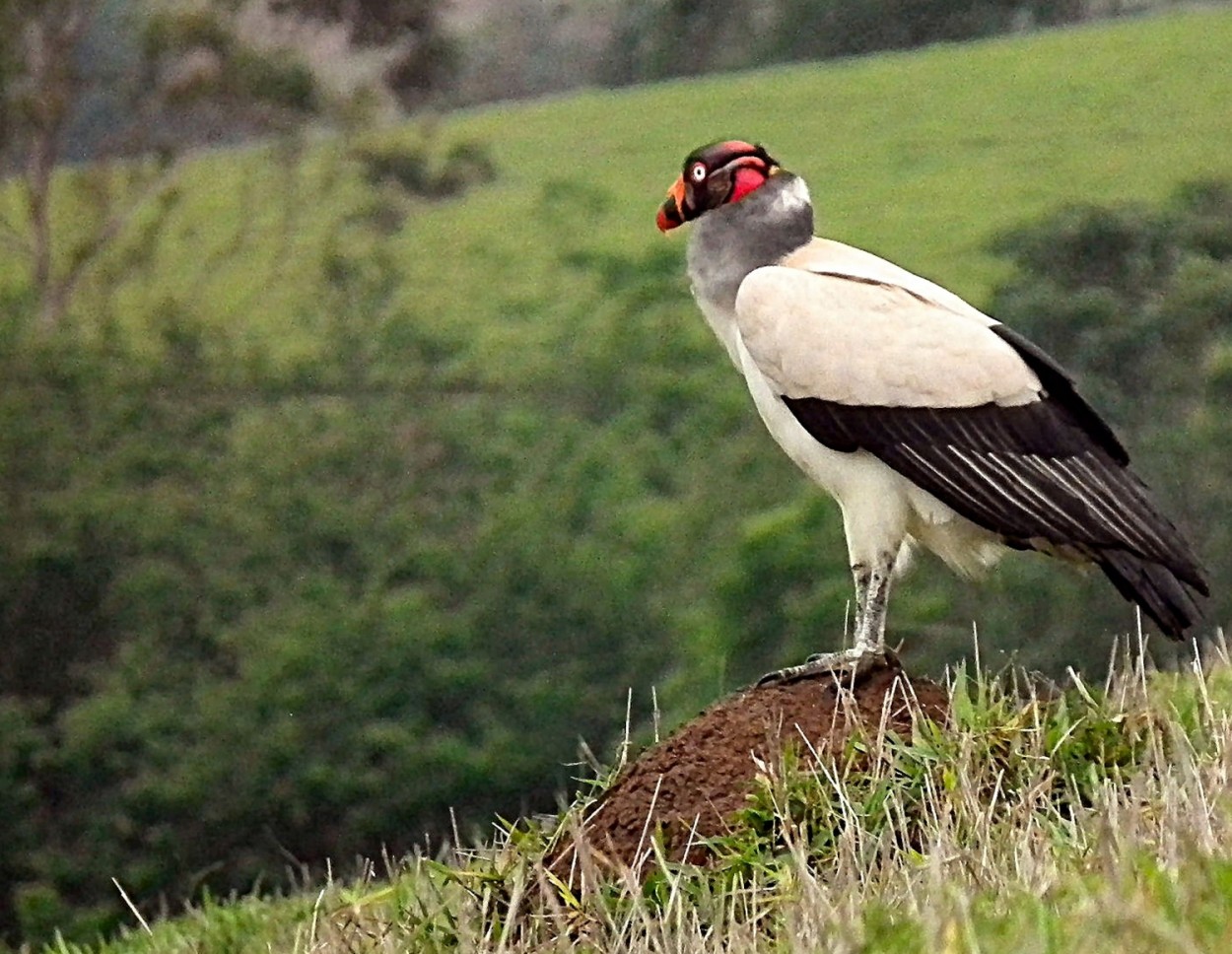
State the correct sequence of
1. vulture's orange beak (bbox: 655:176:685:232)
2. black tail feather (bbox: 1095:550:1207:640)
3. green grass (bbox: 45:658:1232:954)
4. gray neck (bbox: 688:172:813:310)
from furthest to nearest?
vulture's orange beak (bbox: 655:176:685:232)
gray neck (bbox: 688:172:813:310)
black tail feather (bbox: 1095:550:1207:640)
green grass (bbox: 45:658:1232:954)

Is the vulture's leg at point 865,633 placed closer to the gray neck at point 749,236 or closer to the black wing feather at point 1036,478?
the black wing feather at point 1036,478

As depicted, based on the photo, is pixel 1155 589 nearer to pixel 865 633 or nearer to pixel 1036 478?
pixel 1036 478

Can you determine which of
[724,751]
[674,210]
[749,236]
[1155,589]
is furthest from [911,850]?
[674,210]

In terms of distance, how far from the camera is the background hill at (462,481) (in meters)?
10.5

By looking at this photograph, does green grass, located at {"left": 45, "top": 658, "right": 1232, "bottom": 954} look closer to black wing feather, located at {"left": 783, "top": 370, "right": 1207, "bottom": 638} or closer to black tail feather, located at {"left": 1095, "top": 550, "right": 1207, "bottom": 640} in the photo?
black tail feather, located at {"left": 1095, "top": 550, "right": 1207, "bottom": 640}

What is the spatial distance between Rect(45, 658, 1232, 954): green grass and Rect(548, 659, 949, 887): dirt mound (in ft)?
0.29

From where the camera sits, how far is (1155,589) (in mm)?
4762

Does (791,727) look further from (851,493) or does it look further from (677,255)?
(677,255)

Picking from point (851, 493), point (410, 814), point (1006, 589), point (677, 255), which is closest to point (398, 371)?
point (677, 255)

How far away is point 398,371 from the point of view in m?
11.0

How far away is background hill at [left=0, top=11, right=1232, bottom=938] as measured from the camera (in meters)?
10.5

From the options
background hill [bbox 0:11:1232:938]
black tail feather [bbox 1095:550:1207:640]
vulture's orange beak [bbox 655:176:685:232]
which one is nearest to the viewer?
black tail feather [bbox 1095:550:1207:640]

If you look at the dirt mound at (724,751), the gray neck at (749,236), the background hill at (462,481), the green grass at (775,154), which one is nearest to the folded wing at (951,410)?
the gray neck at (749,236)

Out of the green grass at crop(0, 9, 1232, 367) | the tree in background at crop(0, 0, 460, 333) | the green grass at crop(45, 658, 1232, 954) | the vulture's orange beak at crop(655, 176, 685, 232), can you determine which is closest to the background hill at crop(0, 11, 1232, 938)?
the green grass at crop(0, 9, 1232, 367)
